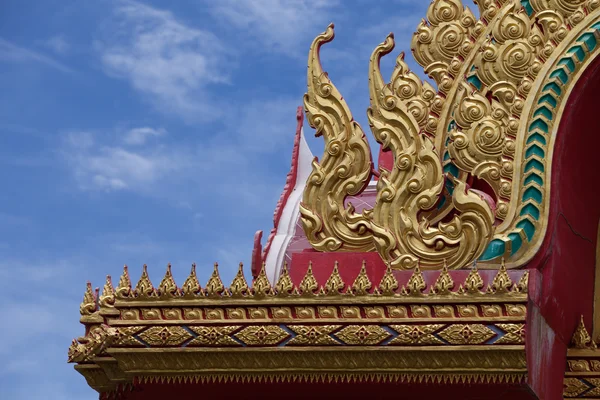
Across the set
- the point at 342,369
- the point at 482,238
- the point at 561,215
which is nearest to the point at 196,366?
the point at 342,369

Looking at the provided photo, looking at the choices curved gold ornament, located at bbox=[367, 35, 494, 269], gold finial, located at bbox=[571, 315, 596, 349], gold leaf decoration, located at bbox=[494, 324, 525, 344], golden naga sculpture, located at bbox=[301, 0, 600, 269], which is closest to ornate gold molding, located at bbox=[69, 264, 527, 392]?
gold leaf decoration, located at bbox=[494, 324, 525, 344]

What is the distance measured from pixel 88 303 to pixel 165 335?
91cm

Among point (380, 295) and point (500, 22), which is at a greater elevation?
point (500, 22)

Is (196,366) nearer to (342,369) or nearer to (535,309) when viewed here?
(342,369)

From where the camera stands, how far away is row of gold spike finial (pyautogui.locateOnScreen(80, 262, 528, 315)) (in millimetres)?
9016

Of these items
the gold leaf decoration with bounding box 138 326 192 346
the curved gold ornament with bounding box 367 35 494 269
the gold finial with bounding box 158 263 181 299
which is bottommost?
the gold leaf decoration with bounding box 138 326 192 346

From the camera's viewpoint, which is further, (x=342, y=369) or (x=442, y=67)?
(x=442, y=67)

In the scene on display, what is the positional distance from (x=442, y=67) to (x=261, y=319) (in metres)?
2.50

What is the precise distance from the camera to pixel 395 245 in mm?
9594

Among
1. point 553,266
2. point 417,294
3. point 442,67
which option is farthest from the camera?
point 442,67

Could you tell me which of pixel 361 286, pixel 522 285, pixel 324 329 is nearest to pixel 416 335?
pixel 361 286

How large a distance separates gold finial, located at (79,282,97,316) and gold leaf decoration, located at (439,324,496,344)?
2.58 m

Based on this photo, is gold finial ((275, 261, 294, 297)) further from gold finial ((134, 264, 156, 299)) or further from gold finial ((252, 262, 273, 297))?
gold finial ((134, 264, 156, 299))

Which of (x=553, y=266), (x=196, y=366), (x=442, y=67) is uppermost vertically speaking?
(x=442, y=67)
